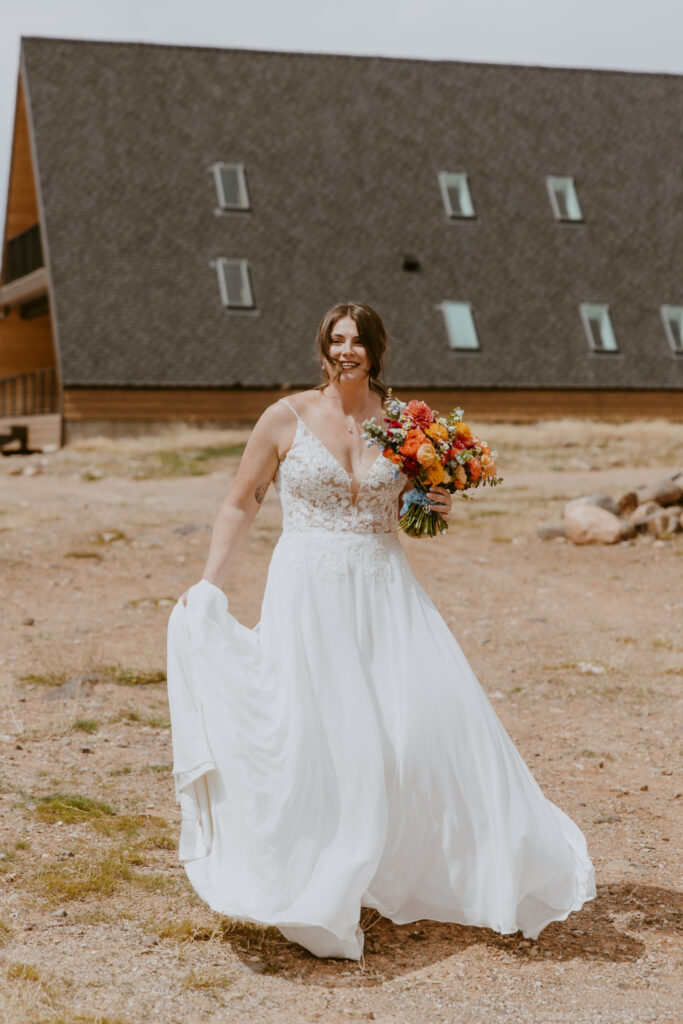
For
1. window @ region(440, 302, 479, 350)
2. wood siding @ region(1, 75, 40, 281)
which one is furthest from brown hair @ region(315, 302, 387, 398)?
wood siding @ region(1, 75, 40, 281)

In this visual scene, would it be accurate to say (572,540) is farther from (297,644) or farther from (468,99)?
(468,99)

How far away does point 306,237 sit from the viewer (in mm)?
28859

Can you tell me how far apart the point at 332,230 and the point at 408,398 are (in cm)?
449

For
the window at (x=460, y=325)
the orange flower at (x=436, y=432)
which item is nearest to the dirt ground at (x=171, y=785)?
the orange flower at (x=436, y=432)

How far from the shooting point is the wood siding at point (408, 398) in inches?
1058

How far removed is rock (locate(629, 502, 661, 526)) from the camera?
1566 cm

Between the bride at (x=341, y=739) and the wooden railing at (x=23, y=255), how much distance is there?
27807 mm

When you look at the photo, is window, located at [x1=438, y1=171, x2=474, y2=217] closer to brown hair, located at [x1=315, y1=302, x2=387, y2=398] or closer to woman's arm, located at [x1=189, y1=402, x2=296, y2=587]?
brown hair, located at [x1=315, y1=302, x2=387, y2=398]

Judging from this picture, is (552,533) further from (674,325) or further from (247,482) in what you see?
(674,325)

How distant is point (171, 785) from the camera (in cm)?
696

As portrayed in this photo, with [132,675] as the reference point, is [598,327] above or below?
above

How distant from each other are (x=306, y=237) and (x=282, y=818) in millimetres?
25543

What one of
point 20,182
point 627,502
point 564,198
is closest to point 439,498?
point 627,502

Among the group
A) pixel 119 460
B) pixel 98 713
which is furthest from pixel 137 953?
pixel 119 460
